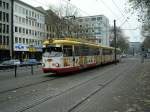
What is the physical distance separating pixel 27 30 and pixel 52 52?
59.4 metres

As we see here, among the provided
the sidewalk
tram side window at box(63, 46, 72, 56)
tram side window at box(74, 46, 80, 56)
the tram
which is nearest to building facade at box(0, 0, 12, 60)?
tram side window at box(74, 46, 80, 56)

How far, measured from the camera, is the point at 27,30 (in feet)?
269

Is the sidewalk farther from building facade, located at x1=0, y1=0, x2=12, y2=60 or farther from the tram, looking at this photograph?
building facade, located at x1=0, y1=0, x2=12, y2=60

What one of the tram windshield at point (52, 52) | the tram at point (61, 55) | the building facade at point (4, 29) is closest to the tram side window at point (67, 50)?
the tram at point (61, 55)

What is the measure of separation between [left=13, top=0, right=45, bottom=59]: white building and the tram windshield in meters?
45.3

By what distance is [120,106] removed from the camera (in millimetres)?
10344

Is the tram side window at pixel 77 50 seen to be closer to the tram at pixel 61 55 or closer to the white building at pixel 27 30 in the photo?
the tram at pixel 61 55

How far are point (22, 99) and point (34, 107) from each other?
1.86 metres

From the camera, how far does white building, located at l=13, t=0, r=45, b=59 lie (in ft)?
246

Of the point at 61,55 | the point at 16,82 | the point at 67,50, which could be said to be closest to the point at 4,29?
the point at 67,50

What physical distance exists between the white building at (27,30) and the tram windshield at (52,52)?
149 feet

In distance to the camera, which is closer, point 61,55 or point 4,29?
point 61,55

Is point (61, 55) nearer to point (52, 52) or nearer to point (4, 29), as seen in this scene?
point (52, 52)

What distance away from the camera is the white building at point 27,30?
7506 centimetres
